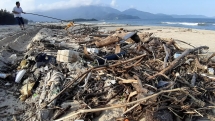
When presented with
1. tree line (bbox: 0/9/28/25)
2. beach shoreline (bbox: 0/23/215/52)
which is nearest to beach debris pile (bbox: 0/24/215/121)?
beach shoreline (bbox: 0/23/215/52)

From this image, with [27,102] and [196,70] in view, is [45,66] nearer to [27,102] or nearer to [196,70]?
[27,102]

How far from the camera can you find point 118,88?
3834mm

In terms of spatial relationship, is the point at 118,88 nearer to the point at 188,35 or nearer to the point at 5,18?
the point at 188,35

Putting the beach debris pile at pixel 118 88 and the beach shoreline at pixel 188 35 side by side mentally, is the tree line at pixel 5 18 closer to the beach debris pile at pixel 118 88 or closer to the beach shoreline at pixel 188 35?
the beach shoreline at pixel 188 35

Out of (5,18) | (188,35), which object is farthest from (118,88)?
(5,18)

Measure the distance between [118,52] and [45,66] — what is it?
1.92 metres

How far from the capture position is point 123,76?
399 centimetres

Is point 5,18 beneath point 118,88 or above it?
above

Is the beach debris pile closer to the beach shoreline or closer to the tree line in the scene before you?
the beach shoreline

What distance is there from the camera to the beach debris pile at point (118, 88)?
10.4 ft

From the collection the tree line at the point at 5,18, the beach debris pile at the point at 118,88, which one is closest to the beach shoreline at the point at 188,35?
the beach debris pile at the point at 118,88

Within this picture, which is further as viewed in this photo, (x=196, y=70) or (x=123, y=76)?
(x=196, y=70)

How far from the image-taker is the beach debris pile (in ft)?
10.4

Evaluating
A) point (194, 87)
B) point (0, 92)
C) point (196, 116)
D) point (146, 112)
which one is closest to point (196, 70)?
point (194, 87)
